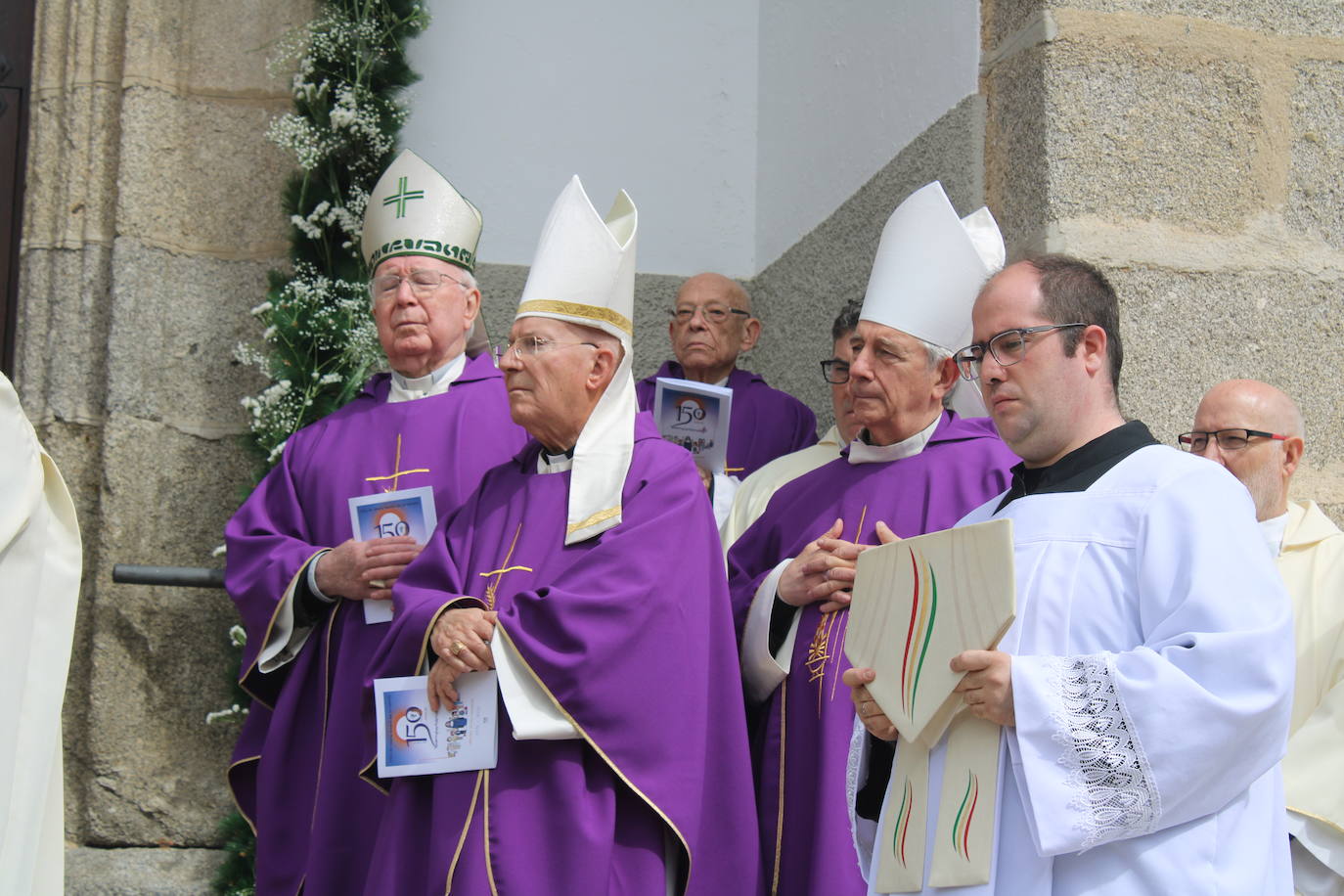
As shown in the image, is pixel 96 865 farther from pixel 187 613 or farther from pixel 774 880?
pixel 774 880

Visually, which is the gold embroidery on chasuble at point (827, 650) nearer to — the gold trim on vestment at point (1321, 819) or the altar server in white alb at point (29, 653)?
the gold trim on vestment at point (1321, 819)

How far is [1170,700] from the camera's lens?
6.82 ft

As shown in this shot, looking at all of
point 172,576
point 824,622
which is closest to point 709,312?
point 824,622

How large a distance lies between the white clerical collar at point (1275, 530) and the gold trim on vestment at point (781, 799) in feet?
4.31

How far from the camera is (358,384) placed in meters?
5.15

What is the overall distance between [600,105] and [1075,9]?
7.98 feet

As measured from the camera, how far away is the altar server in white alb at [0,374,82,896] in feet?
8.52

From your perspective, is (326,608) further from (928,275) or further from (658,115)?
(658,115)

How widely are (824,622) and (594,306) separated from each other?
0.98m

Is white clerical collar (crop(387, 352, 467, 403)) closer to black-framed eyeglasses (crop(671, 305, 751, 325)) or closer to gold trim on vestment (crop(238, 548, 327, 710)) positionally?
gold trim on vestment (crop(238, 548, 327, 710))

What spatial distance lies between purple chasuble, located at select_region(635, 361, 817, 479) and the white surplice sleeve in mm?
2909

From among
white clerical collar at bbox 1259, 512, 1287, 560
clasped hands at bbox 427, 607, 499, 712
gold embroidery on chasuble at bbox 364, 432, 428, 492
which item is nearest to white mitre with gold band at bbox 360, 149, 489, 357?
gold embroidery on chasuble at bbox 364, 432, 428, 492

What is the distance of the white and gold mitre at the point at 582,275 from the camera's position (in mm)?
3725

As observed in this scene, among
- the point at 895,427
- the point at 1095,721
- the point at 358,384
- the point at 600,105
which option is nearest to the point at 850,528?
the point at 895,427
